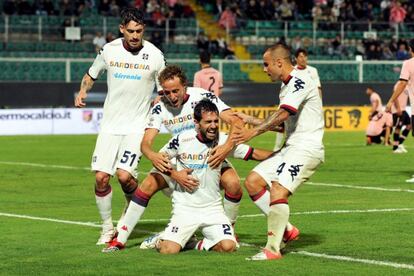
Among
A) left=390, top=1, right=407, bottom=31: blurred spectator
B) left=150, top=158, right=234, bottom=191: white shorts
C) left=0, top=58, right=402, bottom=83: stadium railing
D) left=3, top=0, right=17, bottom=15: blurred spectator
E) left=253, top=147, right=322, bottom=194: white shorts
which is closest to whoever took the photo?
left=253, top=147, right=322, bottom=194: white shorts

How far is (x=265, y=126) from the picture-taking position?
37.7ft

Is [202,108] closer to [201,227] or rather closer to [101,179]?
[201,227]

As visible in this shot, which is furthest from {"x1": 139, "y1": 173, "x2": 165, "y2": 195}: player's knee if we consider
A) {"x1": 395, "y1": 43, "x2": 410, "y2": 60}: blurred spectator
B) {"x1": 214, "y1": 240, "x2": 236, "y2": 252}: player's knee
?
{"x1": 395, "y1": 43, "x2": 410, "y2": 60}: blurred spectator

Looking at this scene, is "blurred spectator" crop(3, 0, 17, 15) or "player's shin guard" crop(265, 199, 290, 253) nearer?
"player's shin guard" crop(265, 199, 290, 253)

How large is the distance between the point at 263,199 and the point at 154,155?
4.04 feet

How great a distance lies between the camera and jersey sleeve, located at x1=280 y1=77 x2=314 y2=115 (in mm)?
11500

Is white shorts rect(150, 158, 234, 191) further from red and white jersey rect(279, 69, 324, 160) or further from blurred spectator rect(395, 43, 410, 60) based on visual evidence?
blurred spectator rect(395, 43, 410, 60)

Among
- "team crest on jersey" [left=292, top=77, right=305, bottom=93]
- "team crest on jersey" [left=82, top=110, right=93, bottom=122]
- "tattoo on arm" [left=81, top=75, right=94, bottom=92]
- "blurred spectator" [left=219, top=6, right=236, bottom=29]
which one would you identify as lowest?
"team crest on jersey" [left=82, top=110, right=93, bottom=122]

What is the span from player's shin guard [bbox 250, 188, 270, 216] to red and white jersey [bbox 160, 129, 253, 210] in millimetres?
412

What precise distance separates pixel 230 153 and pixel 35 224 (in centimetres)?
343

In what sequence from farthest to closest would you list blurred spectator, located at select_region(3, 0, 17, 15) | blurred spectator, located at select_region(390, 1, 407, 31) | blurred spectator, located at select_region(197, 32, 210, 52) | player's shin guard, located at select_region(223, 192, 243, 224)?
blurred spectator, located at select_region(390, 1, 407, 31)
blurred spectator, located at select_region(197, 32, 210, 52)
blurred spectator, located at select_region(3, 0, 17, 15)
player's shin guard, located at select_region(223, 192, 243, 224)

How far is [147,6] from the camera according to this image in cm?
4506

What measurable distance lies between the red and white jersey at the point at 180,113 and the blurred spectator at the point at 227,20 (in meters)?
34.3

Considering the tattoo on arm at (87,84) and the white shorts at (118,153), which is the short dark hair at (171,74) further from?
the tattoo on arm at (87,84)
